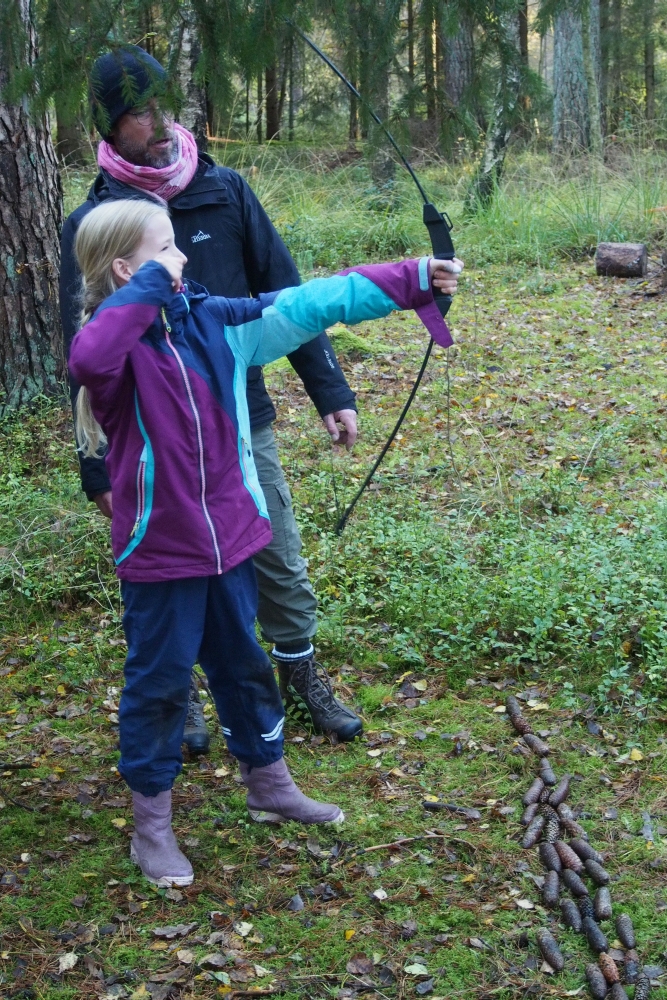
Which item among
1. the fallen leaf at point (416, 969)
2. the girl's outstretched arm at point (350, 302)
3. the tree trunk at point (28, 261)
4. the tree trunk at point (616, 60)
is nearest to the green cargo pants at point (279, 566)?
the girl's outstretched arm at point (350, 302)

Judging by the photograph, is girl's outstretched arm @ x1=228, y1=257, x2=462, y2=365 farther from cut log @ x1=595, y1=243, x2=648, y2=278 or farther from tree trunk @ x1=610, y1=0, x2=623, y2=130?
tree trunk @ x1=610, y1=0, x2=623, y2=130

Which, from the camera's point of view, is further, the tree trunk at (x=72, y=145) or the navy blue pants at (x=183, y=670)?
the tree trunk at (x=72, y=145)

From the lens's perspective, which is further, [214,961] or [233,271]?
[233,271]

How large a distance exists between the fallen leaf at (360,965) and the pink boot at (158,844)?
0.60 m

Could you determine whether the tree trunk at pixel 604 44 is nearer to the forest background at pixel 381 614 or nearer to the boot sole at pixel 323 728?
the forest background at pixel 381 614

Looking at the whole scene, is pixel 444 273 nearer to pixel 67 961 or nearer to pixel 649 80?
pixel 67 961

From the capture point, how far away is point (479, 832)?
308 centimetres

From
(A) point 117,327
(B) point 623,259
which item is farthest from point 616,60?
(A) point 117,327

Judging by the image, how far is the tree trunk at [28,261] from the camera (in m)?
5.53

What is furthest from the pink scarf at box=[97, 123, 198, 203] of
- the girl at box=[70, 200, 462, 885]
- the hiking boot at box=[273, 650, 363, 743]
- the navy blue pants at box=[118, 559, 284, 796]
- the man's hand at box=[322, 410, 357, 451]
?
the hiking boot at box=[273, 650, 363, 743]

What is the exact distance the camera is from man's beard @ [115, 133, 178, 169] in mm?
2869

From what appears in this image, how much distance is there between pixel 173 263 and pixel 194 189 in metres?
0.65

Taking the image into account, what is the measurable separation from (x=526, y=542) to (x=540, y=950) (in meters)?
2.44

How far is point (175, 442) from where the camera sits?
255cm
